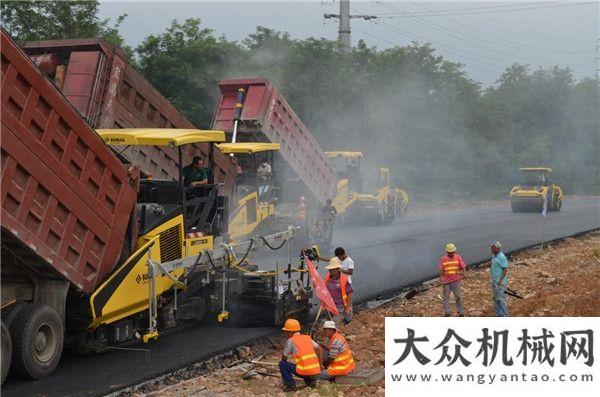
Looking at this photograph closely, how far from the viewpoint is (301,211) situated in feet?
71.1

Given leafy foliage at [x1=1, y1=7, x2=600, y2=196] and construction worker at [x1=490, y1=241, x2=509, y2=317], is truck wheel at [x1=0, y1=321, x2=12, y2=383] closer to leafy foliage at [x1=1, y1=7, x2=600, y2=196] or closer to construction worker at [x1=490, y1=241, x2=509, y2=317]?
construction worker at [x1=490, y1=241, x2=509, y2=317]

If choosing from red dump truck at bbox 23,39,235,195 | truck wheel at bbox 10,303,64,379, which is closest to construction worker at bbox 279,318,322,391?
truck wheel at bbox 10,303,64,379

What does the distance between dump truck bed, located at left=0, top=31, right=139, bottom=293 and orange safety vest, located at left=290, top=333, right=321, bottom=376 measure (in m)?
2.59

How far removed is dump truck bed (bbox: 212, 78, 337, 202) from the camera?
2114 cm

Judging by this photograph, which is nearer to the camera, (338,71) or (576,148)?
(338,71)

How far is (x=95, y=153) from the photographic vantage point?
1063 centimetres

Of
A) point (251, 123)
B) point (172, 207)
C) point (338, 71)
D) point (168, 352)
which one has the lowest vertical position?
point (168, 352)

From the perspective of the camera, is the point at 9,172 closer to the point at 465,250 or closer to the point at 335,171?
the point at 465,250

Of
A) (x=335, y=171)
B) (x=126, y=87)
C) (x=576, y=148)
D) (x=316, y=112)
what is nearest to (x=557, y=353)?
(x=126, y=87)

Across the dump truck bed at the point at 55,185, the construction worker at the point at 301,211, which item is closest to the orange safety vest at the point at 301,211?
the construction worker at the point at 301,211

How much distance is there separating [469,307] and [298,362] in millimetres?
6184

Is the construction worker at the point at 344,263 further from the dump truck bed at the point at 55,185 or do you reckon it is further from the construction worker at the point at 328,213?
the construction worker at the point at 328,213

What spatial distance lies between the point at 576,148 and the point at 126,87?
41.0 metres

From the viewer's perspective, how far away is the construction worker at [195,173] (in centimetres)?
1284
